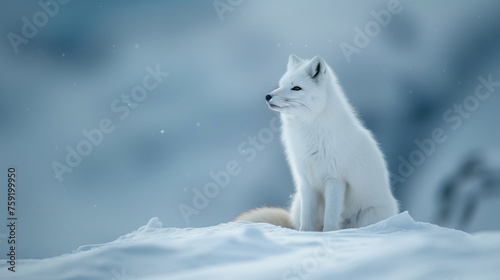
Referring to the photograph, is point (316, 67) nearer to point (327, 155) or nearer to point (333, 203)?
point (327, 155)

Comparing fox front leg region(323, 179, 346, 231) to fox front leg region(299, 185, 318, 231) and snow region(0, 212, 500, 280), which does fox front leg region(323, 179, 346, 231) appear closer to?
fox front leg region(299, 185, 318, 231)

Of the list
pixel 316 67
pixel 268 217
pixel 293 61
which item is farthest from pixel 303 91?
pixel 268 217

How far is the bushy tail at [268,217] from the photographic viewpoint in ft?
20.6

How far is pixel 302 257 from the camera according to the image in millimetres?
3311

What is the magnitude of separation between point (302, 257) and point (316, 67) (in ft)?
9.96

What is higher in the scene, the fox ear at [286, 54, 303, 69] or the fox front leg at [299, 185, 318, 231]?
the fox ear at [286, 54, 303, 69]

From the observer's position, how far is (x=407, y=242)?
3264 millimetres

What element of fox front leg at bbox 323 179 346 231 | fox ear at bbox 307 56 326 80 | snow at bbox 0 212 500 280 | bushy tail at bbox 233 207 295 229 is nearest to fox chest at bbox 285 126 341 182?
fox front leg at bbox 323 179 346 231

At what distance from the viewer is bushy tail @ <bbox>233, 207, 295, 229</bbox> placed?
248 inches

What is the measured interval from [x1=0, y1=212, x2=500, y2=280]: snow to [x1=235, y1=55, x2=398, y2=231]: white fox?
138 cm

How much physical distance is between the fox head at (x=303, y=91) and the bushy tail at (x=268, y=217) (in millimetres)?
1685

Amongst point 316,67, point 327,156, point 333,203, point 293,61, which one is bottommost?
point 333,203

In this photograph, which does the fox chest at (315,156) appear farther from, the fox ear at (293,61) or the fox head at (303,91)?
the fox ear at (293,61)

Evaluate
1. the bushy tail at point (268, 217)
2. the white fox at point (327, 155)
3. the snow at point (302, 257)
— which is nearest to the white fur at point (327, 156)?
the white fox at point (327, 155)
